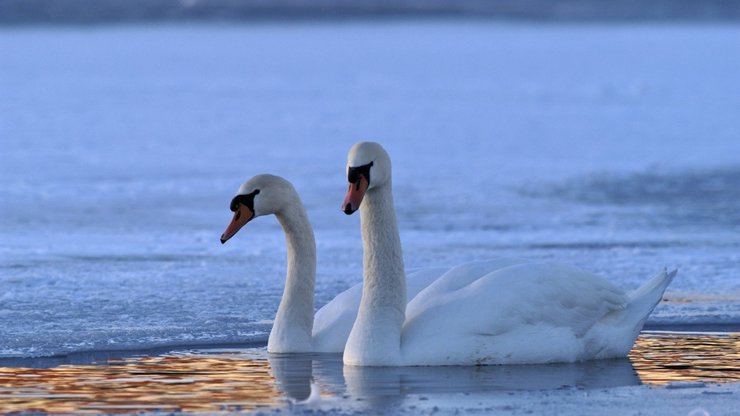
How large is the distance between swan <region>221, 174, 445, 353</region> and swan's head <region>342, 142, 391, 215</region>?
2.25 ft

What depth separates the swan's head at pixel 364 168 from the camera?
21.7ft

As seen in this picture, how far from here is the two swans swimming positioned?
6824mm

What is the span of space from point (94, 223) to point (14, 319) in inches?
173

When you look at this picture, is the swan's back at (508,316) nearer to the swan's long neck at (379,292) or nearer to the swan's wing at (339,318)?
the swan's long neck at (379,292)

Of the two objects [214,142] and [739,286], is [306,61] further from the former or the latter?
[739,286]

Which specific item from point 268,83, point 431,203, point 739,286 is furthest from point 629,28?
point 739,286

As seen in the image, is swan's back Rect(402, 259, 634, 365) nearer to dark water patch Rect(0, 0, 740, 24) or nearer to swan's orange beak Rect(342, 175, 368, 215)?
swan's orange beak Rect(342, 175, 368, 215)

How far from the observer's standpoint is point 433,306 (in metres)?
7.00

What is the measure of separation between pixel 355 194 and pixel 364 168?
14cm

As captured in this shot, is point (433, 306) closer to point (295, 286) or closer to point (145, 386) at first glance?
point (295, 286)

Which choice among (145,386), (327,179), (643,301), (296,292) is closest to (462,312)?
(296,292)

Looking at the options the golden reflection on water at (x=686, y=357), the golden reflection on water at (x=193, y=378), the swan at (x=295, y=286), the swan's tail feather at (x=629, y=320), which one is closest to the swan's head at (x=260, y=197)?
the swan at (x=295, y=286)

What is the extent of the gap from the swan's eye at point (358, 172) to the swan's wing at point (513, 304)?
2.41 ft

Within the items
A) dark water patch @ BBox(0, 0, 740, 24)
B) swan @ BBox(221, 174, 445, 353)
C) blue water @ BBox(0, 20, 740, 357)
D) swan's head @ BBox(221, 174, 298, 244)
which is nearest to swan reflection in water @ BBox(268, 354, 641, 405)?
swan @ BBox(221, 174, 445, 353)
